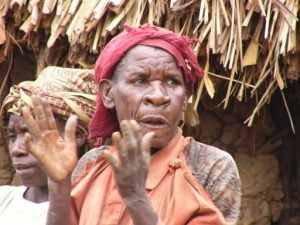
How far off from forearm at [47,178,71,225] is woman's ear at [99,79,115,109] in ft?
1.42

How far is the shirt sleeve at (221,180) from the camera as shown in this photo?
3.68 meters

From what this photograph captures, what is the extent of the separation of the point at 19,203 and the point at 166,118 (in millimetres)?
1030

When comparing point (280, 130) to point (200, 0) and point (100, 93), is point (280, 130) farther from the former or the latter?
point (100, 93)

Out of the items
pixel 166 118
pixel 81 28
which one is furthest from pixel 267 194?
pixel 166 118

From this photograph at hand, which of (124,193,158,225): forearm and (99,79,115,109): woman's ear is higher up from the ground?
(99,79,115,109): woman's ear

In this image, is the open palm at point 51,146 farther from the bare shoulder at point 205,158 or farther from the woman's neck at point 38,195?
the woman's neck at point 38,195

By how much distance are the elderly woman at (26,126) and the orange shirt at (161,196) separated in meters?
0.56

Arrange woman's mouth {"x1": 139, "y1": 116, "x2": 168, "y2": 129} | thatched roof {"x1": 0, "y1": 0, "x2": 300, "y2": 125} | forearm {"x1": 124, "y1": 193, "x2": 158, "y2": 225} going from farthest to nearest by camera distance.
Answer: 1. thatched roof {"x1": 0, "y1": 0, "x2": 300, "y2": 125}
2. woman's mouth {"x1": 139, "y1": 116, "x2": 168, "y2": 129}
3. forearm {"x1": 124, "y1": 193, "x2": 158, "y2": 225}

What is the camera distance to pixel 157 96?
12.0 ft

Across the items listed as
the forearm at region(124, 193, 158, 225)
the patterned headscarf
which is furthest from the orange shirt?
the patterned headscarf

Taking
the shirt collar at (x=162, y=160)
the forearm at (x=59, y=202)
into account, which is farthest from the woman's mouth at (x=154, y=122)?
the forearm at (x=59, y=202)

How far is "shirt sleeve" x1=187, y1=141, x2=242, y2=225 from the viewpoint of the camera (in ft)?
12.1

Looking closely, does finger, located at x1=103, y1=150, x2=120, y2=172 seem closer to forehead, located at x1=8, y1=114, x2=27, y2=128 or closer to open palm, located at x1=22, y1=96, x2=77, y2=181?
open palm, located at x1=22, y1=96, x2=77, y2=181

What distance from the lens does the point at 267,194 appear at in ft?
18.6
